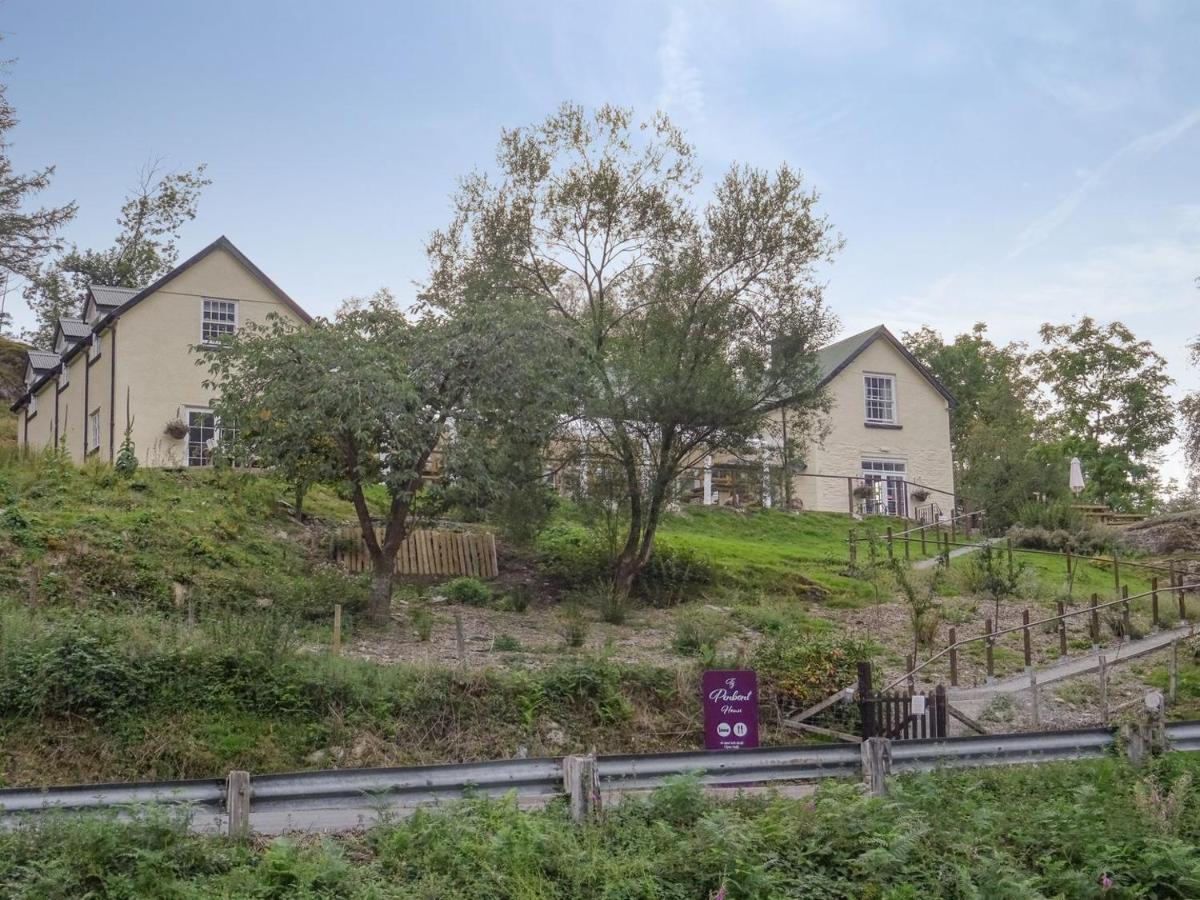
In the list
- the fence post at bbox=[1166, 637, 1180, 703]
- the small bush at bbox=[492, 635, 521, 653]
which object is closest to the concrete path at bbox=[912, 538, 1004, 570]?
the fence post at bbox=[1166, 637, 1180, 703]

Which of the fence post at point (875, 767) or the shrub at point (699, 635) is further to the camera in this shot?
the shrub at point (699, 635)

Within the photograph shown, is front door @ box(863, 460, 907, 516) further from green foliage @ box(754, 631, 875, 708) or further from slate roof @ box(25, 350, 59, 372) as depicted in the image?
slate roof @ box(25, 350, 59, 372)

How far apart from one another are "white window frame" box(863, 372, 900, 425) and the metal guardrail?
97.8ft

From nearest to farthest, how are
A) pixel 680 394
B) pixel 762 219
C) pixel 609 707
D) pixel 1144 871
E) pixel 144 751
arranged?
pixel 1144 871 → pixel 144 751 → pixel 609 707 → pixel 680 394 → pixel 762 219

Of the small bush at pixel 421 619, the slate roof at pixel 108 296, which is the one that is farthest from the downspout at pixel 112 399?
the small bush at pixel 421 619

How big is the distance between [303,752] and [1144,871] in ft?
28.0

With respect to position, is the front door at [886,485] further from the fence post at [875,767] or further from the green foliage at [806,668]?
the fence post at [875,767]

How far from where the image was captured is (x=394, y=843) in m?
9.24

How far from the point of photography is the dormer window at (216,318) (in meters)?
31.7

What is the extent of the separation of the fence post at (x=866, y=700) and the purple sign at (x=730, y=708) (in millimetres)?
1680

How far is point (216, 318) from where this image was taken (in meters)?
31.9

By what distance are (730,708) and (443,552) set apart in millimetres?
12792

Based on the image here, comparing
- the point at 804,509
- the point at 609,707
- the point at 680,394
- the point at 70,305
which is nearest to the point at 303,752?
the point at 609,707

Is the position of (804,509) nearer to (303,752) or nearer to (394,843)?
(303,752)
